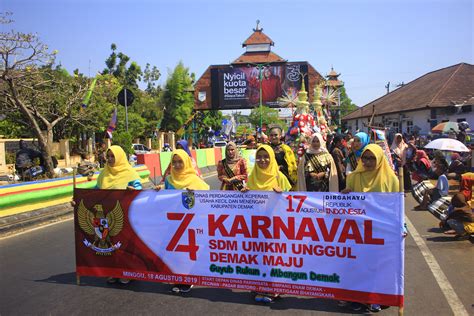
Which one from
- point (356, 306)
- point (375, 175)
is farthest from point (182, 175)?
point (356, 306)

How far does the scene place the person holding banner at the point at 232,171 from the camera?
18.7ft

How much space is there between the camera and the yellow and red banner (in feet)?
11.8

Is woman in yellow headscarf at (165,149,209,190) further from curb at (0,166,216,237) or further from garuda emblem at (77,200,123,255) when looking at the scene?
curb at (0,166,216,237)

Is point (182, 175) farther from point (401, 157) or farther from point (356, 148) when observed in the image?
point (401, 157)

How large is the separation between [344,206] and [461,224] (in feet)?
11.9

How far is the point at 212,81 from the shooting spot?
49.7 m

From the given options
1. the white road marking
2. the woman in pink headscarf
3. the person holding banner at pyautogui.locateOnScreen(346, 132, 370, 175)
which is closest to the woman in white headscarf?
the woman in pink headscarf

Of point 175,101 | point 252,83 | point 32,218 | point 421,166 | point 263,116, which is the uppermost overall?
point 252,83

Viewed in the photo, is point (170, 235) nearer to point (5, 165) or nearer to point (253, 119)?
point (5, 165)

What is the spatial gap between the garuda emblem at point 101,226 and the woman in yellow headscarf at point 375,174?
2503 millimetres

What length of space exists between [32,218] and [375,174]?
714 cm

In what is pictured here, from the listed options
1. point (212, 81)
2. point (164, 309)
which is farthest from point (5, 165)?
point (212, 81)

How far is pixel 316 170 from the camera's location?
5395 mm

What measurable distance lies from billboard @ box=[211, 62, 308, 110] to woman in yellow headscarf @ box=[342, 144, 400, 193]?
44163mm
